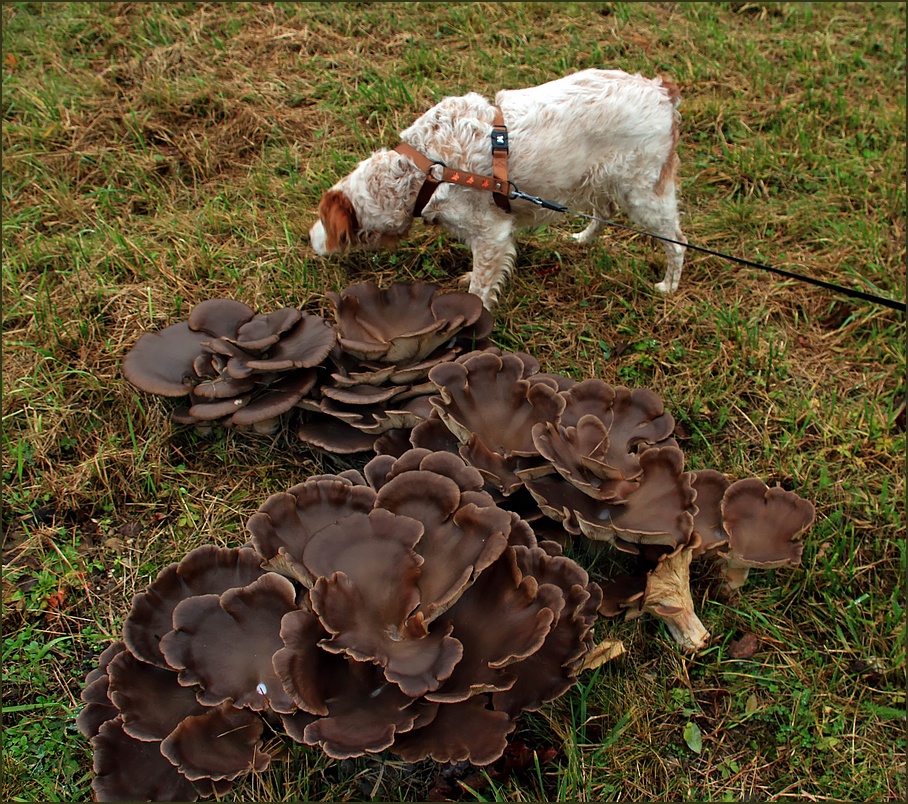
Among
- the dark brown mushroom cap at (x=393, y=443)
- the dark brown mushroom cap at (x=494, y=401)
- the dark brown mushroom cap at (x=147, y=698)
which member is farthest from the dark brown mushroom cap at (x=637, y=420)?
the dark brown mushroom cap at (x=147, y=698)

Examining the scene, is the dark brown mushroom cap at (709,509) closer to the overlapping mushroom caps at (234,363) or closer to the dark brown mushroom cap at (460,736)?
the dark brown mushroom cap at (460,736)

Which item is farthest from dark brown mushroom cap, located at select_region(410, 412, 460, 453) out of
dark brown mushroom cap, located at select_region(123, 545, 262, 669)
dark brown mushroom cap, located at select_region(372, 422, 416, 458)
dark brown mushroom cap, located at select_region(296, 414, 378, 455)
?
dark brown mushroom cap, located at select_region(123, 545, 262, 669)

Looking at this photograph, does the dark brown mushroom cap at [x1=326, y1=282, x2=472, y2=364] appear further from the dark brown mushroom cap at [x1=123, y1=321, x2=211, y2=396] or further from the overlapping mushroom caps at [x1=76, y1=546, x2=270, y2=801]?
the overlapping mushroom caps at [x1=76, y1=546, x2=270, y2=801]

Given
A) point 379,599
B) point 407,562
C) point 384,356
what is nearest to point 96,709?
point 379,599

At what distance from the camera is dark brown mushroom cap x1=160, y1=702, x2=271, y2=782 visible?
2.53 metres

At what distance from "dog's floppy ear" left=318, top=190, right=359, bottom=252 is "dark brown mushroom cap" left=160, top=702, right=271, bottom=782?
2927 mm

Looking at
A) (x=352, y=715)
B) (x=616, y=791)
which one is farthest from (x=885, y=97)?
(x=352, y=715)

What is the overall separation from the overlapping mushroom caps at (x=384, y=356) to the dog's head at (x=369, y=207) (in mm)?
666

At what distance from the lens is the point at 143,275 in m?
5.03

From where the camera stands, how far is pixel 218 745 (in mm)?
2617

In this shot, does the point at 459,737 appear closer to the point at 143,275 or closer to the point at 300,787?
the point at 300,787

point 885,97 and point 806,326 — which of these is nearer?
point 806,326

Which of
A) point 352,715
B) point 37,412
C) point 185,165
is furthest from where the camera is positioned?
point 185,165

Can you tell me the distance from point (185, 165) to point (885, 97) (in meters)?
6.26
